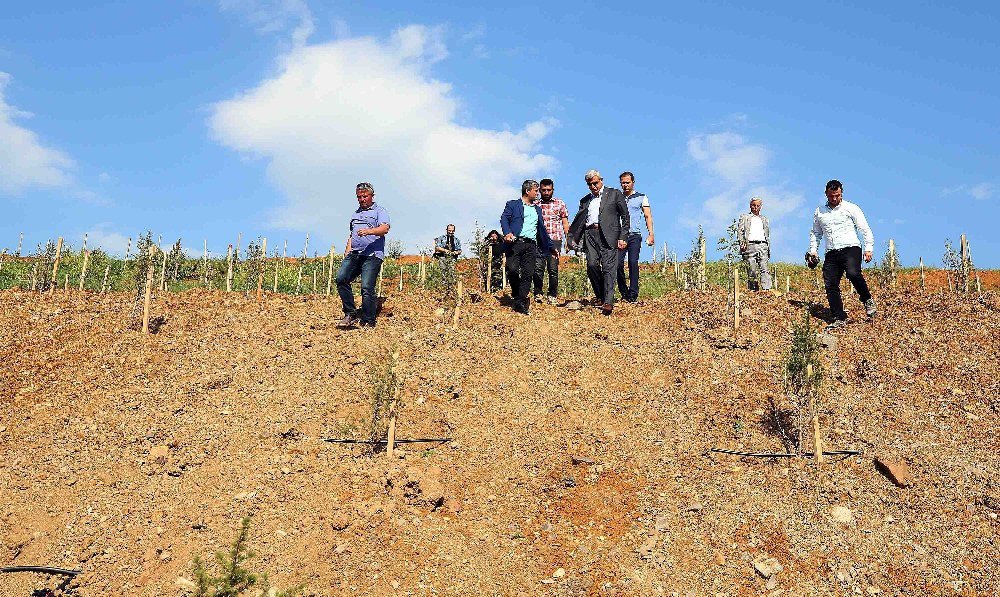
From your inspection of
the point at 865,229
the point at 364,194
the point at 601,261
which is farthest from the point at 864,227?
the point at 364,194

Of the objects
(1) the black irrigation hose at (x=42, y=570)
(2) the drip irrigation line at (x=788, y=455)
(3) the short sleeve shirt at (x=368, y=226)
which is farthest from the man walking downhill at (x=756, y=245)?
(1) the black irrigation hose at (x=42, y=570)

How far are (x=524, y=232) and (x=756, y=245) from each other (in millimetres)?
4421

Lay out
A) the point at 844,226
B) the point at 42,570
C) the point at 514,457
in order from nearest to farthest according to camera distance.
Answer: the point at 42,570, the point at 514,457, the point at 844,226

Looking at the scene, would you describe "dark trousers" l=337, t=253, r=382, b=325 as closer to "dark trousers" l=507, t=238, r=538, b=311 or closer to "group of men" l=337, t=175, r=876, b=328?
"group of men" l=337, t=175, r=876, b=328

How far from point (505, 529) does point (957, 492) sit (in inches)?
163

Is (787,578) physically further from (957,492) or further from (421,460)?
(421,460)

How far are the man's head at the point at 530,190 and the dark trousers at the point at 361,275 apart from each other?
2.54 metres

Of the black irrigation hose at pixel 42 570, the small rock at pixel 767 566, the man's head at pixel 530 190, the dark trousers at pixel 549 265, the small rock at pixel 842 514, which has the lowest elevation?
the black irrigation hose at pixel 42 570

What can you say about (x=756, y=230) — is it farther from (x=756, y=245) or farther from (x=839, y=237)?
(x=839, y=237)

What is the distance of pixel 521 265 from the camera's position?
413 inches

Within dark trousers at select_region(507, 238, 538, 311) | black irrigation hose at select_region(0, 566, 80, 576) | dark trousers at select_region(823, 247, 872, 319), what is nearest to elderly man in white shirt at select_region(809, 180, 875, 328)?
dark trousers at select_region(823, 247, 872, 319)

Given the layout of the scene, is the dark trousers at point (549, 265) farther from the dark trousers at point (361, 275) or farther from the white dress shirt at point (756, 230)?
the white dress shirt at point (756, 230)

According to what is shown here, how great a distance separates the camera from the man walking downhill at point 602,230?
10.1 meters

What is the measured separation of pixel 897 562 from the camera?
5.08 metres
